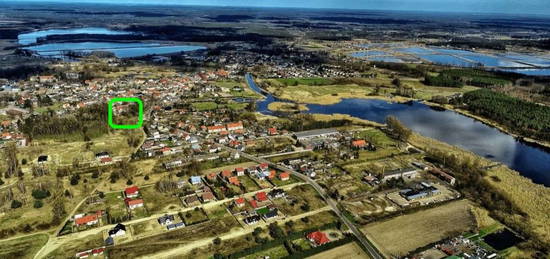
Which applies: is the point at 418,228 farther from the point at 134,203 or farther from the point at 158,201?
the point at 134,203

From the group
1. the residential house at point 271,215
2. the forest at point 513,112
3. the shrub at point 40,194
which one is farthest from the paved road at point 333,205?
the forest at point 513,112

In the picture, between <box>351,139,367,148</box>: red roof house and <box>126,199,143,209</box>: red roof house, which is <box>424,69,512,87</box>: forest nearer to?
<box>351,139,367,148</box>: red roof house

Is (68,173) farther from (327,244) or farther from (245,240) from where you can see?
(327,244)

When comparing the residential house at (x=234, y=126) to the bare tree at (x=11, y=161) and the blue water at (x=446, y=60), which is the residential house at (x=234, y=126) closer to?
the bare tree at (x=11, y=161)

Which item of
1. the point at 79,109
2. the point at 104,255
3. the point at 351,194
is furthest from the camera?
the point at 79,109

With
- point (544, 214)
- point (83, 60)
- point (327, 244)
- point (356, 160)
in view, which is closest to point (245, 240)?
point (327, 244)

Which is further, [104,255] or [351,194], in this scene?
[351,194]
